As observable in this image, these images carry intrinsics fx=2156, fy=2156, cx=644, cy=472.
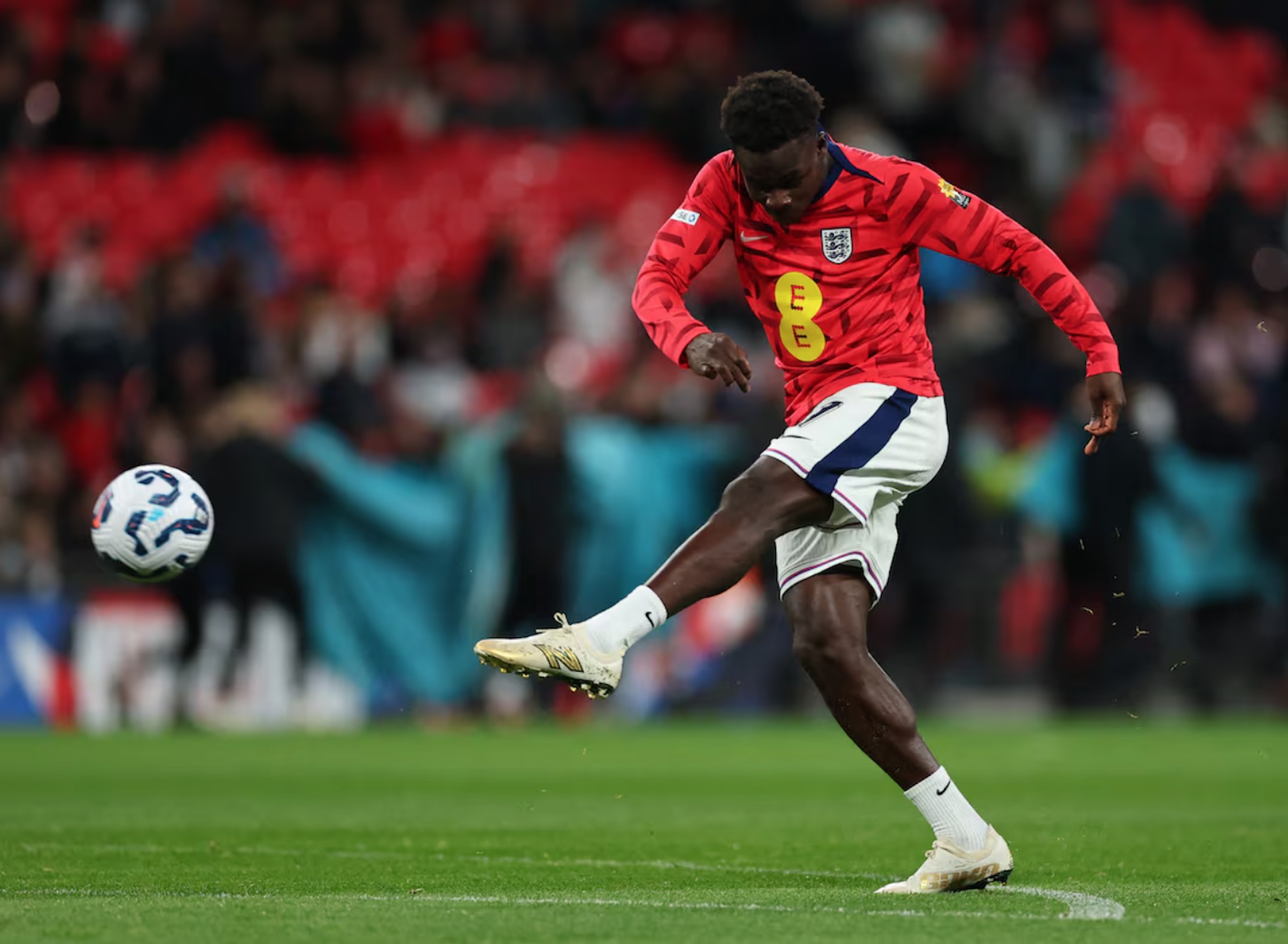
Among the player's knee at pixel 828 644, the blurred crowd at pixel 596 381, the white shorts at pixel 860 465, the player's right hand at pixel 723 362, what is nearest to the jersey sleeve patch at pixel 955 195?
the white shorts at pixel 860 465

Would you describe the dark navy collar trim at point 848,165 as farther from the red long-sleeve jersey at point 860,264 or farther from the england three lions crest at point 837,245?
the england three lions crest at point 837,245

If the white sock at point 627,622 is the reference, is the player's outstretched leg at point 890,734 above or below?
below

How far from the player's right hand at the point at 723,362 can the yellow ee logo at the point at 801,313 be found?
0.57 meters

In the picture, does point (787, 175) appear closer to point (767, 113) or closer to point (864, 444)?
point (767, 113)

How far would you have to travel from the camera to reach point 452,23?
23.4 meters

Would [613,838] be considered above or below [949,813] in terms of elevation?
below

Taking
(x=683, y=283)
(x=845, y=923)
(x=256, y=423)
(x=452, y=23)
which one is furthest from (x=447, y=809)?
(x=452, y=23)

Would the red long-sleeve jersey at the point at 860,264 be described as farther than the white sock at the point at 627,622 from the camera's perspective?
Yes

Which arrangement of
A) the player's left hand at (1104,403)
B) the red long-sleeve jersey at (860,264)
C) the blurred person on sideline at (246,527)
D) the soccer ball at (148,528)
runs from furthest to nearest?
the blurred person on sideline at (246,527) → the soccer ball at (148,528) → the red long-sleeve jersey at (860,264) → the player's left hand at (1104,403)

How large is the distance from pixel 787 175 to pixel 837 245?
0.36 metres

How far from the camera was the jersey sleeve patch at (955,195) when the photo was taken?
674 cm

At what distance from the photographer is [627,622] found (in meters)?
6.14

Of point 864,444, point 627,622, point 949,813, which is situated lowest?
point 949,813

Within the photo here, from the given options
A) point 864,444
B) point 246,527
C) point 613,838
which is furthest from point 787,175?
point 246,527
